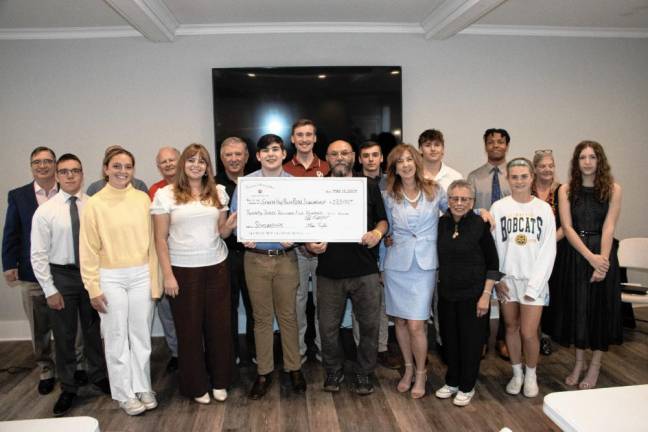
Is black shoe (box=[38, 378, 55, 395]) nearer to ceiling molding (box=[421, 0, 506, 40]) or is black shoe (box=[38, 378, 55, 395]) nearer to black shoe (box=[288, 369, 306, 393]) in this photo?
black shoe (box=[288, 369, 306, 393])

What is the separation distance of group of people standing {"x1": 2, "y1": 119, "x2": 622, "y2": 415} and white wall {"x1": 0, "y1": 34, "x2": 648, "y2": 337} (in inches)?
52.1

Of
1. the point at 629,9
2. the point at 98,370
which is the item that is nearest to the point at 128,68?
the point at 98,370

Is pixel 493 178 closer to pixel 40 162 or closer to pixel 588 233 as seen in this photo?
pixel 588 233

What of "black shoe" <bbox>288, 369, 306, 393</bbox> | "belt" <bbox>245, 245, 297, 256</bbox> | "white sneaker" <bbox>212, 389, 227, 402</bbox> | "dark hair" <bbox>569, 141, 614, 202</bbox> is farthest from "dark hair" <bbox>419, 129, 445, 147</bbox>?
"white sneaker" <bbox>212, 389, 227, 402</bbox>

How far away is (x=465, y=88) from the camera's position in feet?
14.3

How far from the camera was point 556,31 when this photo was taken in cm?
436

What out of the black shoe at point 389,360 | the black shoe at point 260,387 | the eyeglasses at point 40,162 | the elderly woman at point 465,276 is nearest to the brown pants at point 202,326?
the black shoe at point 260,387

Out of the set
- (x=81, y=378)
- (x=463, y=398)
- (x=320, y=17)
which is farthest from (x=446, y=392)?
(x=320, y=17)

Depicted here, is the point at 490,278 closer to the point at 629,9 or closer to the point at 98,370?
the point at 98,370

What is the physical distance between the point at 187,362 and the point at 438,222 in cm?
175

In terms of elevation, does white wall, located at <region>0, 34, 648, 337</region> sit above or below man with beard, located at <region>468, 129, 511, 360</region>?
above

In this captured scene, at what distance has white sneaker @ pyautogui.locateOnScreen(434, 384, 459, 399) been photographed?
2830mm

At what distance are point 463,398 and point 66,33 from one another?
170 inches

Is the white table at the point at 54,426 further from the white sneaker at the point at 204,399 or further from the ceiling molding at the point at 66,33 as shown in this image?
the ceiling molding at the point at 66,33
